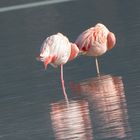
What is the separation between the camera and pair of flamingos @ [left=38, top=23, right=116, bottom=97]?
10.9m

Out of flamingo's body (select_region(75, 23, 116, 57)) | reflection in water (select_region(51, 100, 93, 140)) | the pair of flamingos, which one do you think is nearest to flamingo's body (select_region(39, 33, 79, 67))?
the pair of flamingos

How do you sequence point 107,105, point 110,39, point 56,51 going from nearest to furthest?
point 107,105
point 56,51
point 110,39

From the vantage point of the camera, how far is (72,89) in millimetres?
11367

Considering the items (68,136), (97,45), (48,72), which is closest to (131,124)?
(68,136)

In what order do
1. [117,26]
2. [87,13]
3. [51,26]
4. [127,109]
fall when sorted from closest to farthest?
[127,109] < [117,26] < [51,26] < [87,13]

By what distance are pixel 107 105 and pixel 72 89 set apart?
1376mm

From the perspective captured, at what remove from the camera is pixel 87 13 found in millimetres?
19922

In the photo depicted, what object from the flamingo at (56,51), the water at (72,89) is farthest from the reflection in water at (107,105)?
the flamingo at (56,51)

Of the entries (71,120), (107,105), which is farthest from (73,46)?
(71,120)

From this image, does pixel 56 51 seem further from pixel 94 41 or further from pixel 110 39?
pixel 110 39

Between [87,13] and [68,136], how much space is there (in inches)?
450

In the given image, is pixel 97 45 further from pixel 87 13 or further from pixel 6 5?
pixel 6 5

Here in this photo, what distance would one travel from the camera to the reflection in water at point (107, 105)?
8.66 metres

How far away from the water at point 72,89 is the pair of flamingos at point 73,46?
14.8 inches
